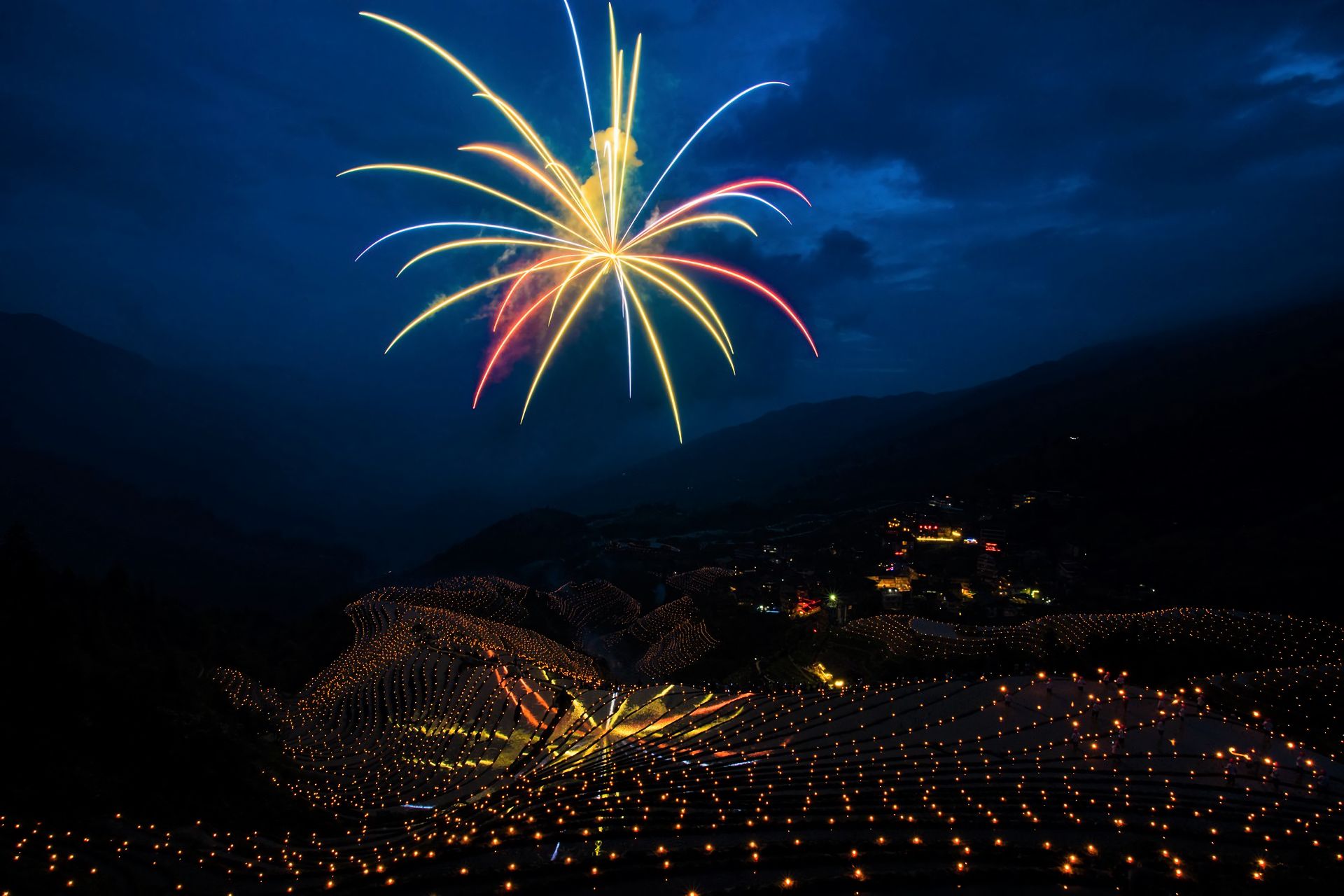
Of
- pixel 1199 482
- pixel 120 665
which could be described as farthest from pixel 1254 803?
pixel 1199 482

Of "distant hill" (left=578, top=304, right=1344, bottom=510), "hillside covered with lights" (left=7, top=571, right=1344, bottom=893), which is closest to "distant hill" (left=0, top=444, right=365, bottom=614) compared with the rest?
"hillside covered with lights" (left=7, top=571, right=1344, bottom=893)

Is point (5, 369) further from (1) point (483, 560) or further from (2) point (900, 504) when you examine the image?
(2) point (900, 504)

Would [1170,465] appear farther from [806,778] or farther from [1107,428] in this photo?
[806,778]

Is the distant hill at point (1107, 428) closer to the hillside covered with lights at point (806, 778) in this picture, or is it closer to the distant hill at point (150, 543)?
the hillside covered with lights at point (806, 778)

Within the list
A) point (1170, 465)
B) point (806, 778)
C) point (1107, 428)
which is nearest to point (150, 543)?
point (806, 778)

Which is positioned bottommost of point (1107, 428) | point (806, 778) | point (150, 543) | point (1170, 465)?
point (1170, 465)

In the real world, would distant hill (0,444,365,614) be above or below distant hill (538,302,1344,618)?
above

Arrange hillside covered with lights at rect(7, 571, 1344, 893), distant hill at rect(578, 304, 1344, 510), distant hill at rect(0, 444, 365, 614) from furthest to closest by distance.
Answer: distant hill at rect(0, 444, 365, 614) → distant hill at rect(578, 304, 1344, 510) → hillside covered with lights at rect(7, 571, 1344, 893)

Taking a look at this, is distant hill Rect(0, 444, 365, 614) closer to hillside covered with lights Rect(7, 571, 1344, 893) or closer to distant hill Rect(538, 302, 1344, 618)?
distant hill Rect(538, 302, 1344, 618)

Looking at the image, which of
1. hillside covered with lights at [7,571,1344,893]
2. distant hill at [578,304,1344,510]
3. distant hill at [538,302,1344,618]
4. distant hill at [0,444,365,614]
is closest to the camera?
hillside covered with lights at [7,571,1344,893]

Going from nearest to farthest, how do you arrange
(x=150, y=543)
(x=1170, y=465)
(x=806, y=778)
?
(x=806, y=778), (x=1170, y=465), (x=150, y=543)

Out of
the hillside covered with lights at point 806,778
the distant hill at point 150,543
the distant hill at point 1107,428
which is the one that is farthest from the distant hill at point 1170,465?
the distant hill at point 150,543
